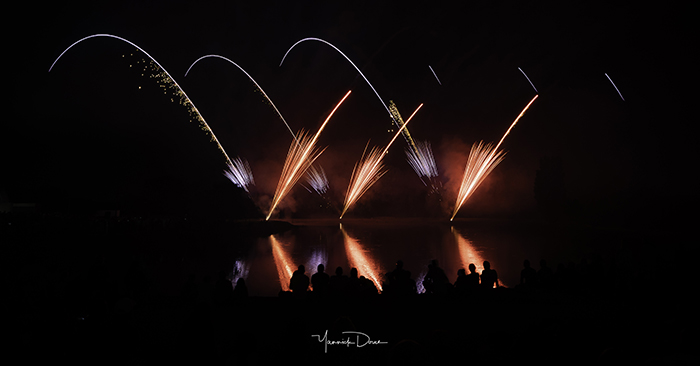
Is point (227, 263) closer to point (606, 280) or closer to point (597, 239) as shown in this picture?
point (606, 280)

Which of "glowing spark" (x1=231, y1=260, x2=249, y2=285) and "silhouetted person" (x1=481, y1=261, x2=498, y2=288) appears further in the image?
"glowing spark" (x1=231, y1=260, x2=249, y2=285)

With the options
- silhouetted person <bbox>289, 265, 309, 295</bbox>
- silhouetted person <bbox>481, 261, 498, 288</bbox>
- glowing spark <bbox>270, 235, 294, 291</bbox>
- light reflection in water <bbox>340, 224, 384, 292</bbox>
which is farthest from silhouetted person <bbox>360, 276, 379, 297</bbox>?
glowing spark <bbox>270, 235, 294, 291</bbox>

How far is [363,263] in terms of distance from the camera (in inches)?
487

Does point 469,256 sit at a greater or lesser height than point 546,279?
greater

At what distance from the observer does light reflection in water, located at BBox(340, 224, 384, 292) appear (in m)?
10.1

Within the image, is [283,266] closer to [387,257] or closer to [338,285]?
[387,257]

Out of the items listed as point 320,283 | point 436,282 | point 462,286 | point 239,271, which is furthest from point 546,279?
point 239,271

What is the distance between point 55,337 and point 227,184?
34640 mm

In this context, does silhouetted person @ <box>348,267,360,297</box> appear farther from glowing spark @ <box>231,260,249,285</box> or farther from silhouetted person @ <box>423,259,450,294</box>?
glowing spark @ <box>231,260,249,285</box>

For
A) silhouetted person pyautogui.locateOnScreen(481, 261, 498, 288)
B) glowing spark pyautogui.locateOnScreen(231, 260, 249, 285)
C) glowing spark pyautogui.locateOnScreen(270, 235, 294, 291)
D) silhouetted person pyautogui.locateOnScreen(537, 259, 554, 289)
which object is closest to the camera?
silhouetted person pyautogui.locateOnScreen(481, 261, 498, 288)

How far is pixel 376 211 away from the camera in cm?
4331

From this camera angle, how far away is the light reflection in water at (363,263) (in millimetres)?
10141

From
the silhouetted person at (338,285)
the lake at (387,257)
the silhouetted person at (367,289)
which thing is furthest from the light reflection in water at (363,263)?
the silhouetted person at (338,285)

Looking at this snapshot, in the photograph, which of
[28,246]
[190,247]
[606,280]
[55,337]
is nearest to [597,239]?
[606,280]
